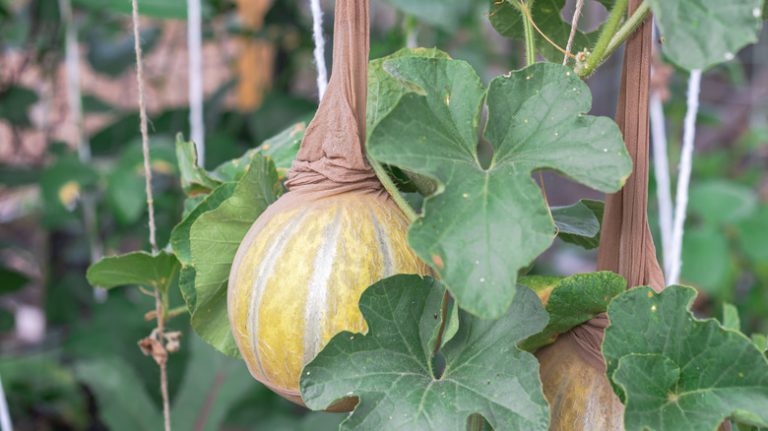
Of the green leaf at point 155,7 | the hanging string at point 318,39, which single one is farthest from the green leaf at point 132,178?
the hanging string at point 318,39

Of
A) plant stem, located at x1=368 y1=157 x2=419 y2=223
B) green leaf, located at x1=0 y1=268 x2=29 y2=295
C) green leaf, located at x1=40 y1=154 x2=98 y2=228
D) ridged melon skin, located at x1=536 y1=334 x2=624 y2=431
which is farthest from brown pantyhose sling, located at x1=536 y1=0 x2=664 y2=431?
green leaf, located at x1=0 y1=268 x2=29 y2=295

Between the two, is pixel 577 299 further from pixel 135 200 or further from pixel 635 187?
pixel 135 200

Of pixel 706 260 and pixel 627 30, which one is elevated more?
pixel 627 30

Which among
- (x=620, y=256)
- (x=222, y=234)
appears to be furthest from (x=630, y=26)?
(x=222, y=234)

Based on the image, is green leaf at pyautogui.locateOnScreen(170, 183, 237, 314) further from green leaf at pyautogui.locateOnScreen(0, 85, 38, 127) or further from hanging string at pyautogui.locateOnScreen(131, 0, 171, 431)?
green leaf at pyautogui.locateOnScreen(0, 85, 38, 127)

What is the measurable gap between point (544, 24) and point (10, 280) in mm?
1292

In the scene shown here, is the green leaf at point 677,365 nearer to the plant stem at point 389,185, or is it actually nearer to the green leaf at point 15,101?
the plant stem at point 389,185

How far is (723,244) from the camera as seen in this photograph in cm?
165

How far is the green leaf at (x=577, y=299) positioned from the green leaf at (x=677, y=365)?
2 cm

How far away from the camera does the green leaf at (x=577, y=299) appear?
1.34 feet

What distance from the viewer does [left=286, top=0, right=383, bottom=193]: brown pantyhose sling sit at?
420 millimetres

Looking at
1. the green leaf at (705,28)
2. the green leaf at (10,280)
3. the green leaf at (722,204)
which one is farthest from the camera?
the green leaf at (722,204)

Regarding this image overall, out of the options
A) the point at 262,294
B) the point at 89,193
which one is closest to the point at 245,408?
the point at 89,193

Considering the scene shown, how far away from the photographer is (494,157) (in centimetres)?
39
